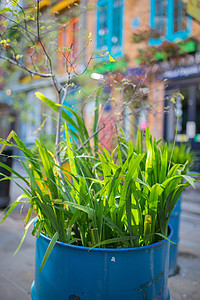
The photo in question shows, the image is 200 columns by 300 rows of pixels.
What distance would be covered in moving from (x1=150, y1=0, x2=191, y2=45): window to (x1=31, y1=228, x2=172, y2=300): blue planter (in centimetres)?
969

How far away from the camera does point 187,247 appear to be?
307 centimetres

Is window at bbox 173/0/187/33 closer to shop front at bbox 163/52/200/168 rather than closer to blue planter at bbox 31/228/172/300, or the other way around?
shop front at bbox 163/52/200/168

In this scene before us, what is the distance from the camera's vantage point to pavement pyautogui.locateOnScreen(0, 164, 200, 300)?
2107 mm

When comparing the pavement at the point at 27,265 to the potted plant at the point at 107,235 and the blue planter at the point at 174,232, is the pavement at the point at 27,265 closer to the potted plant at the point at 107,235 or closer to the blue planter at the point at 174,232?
the blue planter at the point at 174,232

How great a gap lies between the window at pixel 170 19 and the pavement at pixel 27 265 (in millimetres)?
7933

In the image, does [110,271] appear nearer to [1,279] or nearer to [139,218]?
[139,218]

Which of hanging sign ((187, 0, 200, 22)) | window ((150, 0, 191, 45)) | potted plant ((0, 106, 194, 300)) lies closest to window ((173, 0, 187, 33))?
window ((150, 0, 191, 45))

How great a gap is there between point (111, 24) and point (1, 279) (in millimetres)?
11663

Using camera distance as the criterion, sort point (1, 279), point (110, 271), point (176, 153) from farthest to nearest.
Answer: point (176, 153) → point (1, 279) → point (110, 271)

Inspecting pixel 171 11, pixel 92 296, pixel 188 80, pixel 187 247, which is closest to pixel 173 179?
pixel 92 296

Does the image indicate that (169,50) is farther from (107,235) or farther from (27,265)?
(107,235)

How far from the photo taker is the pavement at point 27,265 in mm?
2107

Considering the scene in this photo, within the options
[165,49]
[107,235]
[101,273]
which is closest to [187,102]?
[165,49]

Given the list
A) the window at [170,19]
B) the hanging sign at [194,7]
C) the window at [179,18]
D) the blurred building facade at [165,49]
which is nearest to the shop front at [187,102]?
the blurred building facade at [165,49]
